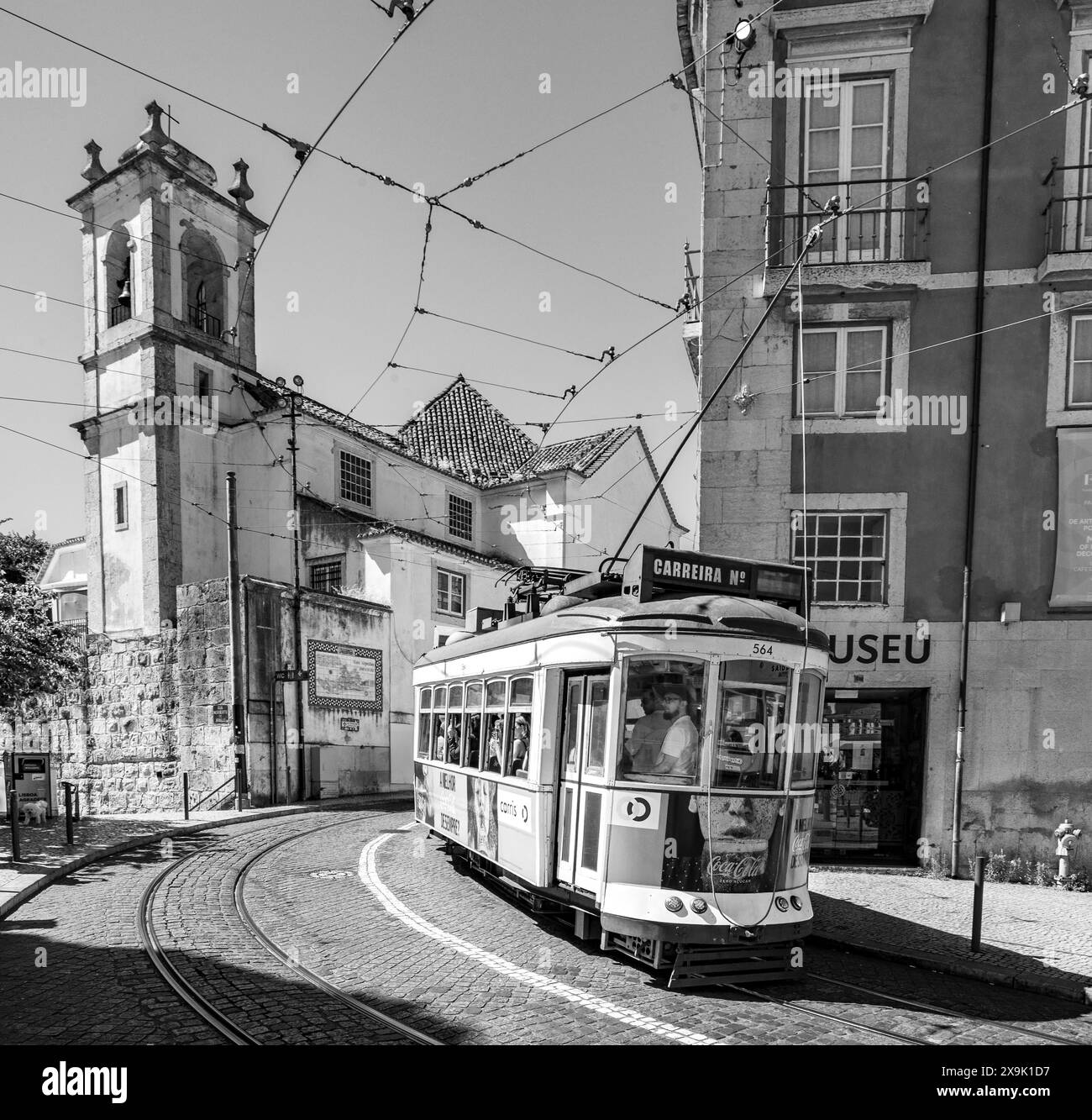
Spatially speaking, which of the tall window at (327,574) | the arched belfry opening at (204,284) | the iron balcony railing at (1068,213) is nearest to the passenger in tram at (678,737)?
the iron balcony railing at (1068,213)

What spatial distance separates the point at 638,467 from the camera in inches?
1470

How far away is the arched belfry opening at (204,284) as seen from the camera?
1041 inches

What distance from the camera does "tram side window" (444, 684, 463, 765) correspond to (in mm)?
10523

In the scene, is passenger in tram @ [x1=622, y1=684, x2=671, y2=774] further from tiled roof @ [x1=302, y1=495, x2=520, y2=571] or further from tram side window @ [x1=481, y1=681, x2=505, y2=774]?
tiled roof @ [x1=302, y1=495, x2=520, y2=571]

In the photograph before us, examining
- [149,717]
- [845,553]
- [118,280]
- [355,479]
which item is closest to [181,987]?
[845,553]

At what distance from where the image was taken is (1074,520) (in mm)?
11562

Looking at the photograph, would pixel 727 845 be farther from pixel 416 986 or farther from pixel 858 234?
pixel 858 234

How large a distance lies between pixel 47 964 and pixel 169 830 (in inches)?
332

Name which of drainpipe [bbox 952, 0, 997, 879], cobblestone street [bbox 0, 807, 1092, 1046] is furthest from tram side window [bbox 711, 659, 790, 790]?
drainpipe [bbox 952, 0, 997, 879]

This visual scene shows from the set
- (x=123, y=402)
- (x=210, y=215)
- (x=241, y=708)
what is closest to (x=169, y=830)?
(x=241, y=708)

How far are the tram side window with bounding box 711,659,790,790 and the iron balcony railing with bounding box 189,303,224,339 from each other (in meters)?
24.6

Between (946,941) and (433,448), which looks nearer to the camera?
(946,941)

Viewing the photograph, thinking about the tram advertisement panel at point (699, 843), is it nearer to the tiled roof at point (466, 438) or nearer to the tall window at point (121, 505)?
the tall window at point (121, 505)
